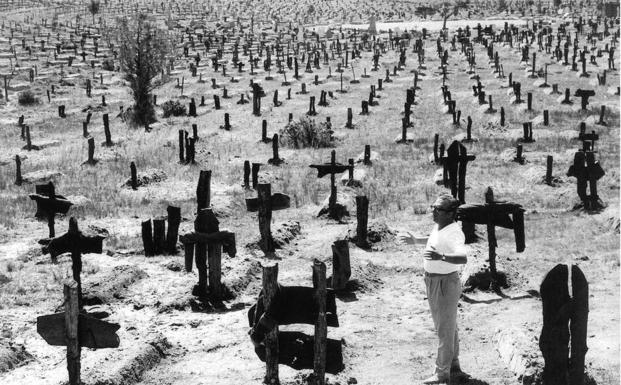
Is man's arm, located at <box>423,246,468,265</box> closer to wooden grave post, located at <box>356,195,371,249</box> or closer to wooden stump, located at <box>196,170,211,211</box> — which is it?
wooden stump, located at <box>196,170,211,211</box>

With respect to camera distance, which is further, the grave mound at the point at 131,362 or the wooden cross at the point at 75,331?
the grave mound at the point at 131,362

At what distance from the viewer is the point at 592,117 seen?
32688 mm

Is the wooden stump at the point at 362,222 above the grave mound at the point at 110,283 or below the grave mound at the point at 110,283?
above

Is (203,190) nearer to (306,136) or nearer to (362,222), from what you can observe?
(362,222)

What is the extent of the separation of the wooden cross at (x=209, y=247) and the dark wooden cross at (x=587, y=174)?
Result: 9848 mm

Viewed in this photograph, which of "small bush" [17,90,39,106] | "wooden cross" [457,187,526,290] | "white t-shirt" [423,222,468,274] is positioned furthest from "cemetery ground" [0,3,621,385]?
"small bush" [17,90,39,106]

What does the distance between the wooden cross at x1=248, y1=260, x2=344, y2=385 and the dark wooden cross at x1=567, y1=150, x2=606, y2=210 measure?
11639mm

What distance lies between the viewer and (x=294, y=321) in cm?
869

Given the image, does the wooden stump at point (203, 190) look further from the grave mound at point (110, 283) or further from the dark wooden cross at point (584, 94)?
the dark wooden cross at point (584, 94)

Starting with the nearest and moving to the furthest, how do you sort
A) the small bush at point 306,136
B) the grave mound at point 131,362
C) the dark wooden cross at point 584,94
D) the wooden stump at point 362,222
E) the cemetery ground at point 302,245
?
the grave mound at point 131,362 < the cemetery ground at point 302,245 < the wooden stump at point 362,222 < the small bush at point 306,136 < the dark wooden cross at point 584,94

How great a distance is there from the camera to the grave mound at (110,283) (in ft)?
43.3

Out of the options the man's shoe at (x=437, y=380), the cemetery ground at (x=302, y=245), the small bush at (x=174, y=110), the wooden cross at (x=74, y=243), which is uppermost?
the wooden cross at (x=74, y=243)

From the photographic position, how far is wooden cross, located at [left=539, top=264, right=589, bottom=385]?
8289 millimetres

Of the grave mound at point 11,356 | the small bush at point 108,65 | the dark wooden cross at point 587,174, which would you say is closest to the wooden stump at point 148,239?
the grave mound at point 11,356
